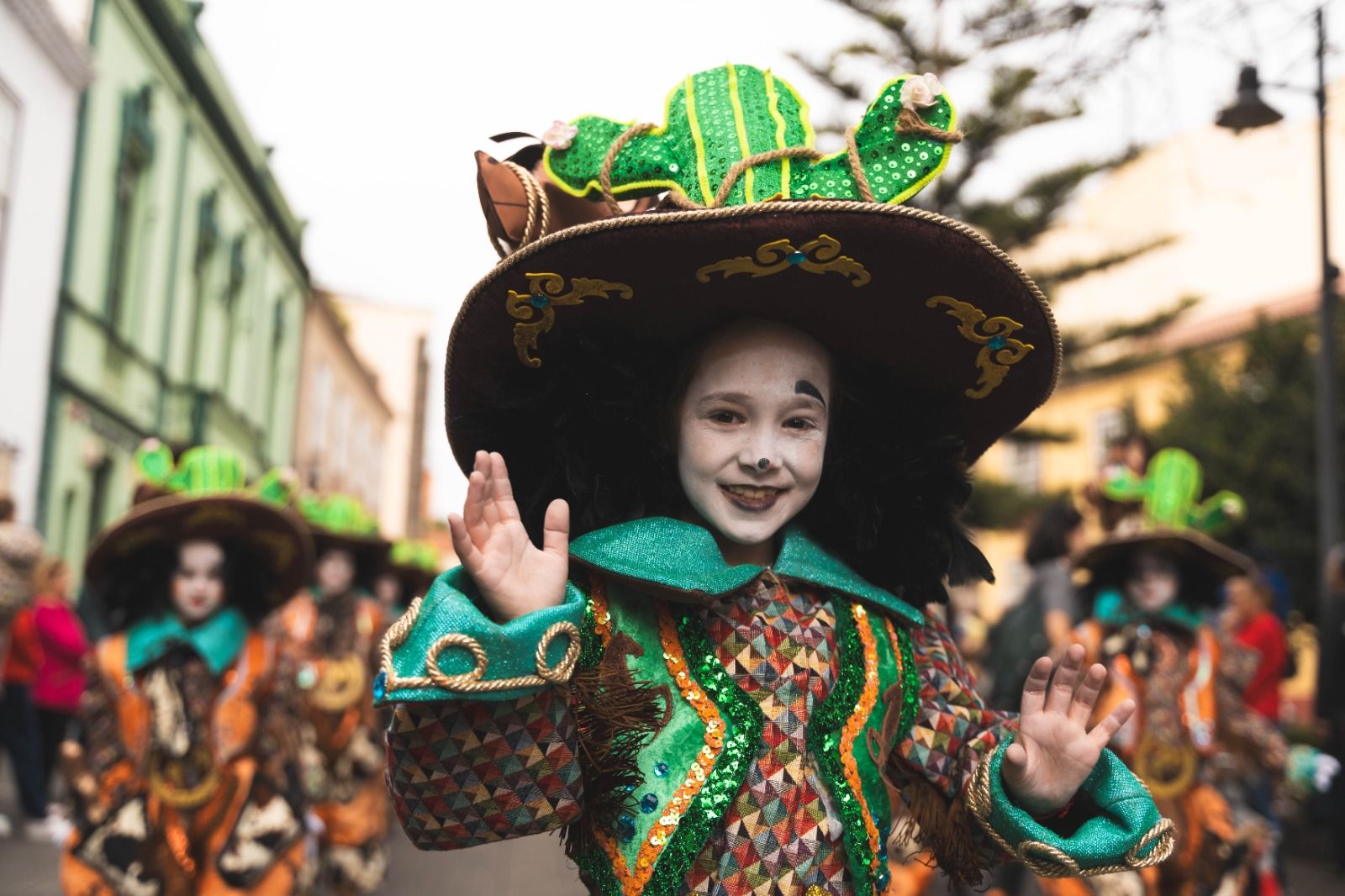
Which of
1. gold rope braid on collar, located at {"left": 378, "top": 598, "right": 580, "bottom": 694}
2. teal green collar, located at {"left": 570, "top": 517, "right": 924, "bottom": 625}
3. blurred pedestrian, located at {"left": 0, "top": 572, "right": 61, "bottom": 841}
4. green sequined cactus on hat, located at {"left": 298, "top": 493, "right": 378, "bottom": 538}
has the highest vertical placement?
green sequined cactus on hat, located at {"left": 298, "top": 493, "right": 378, "bottom": 538}

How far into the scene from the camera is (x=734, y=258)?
97.3 inches

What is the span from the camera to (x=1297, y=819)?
985 centimetres

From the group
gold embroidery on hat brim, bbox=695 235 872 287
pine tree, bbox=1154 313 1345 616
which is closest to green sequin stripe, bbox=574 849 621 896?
gold embroidery on hat brim, bbox=695 235 872 287

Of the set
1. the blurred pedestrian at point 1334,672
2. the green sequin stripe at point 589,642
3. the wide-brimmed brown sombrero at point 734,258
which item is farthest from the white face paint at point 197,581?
the blurred pedestrian at point 1334,672

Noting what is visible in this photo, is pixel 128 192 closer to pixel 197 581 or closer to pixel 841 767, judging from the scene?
pixel 197 581

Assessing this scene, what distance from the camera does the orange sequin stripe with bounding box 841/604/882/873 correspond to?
2562 millimetres

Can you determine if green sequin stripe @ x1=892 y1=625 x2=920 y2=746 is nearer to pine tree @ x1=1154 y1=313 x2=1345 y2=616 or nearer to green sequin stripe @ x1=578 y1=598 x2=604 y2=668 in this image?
green sequin stripe @ x1=578 y1=598 x2=604 y2=668

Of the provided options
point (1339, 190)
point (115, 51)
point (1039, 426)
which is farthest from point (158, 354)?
point (1339, 190)

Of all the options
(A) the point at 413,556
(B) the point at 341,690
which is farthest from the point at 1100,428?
(B) the point at 341,690

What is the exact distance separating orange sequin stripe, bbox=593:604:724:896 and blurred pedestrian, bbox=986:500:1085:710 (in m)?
4.82

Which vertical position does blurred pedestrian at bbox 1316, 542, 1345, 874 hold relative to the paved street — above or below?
above

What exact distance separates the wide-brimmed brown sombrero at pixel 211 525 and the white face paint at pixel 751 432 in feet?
11.0

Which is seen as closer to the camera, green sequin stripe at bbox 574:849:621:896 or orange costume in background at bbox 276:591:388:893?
green sequin stripe at bbox 574:849:621:896

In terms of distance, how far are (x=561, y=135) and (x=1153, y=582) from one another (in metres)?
4.40
